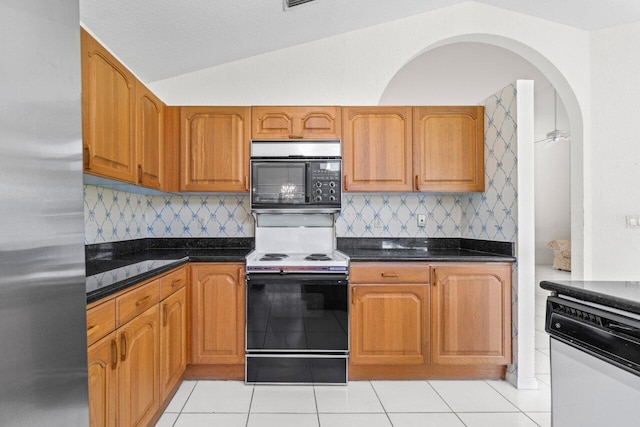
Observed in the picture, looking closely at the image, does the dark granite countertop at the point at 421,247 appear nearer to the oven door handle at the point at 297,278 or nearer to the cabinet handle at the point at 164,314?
the oven door handle at the point at 297,278

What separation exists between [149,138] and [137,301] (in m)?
1.23

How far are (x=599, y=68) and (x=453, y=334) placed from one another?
7.97ft

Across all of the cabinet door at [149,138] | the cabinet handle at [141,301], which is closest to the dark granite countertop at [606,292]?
the cabinet handle at [141,301]

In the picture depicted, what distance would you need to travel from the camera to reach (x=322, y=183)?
8.91 feet

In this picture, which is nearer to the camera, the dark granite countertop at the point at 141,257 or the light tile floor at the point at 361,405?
the dark granite countertop at the point at 141,257

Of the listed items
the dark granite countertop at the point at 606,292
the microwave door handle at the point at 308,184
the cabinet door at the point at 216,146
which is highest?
the cabinet door at the point at 216,146

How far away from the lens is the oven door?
2426 millimetres

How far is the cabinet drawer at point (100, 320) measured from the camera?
4.13ft

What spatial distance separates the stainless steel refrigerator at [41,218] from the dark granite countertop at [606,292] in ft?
4.27

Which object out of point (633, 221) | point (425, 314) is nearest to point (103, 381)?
point (425, 314)

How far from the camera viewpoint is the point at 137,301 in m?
1.67

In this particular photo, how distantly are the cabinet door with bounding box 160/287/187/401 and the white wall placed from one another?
315 centimetres

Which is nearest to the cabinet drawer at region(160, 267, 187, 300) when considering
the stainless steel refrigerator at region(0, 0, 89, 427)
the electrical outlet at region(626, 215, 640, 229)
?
the stainless steel refrigerator at region(0, 0, 89, 427)

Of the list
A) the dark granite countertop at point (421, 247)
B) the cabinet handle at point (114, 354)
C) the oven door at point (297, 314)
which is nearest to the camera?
the cabinet handle at point (114, 354)
